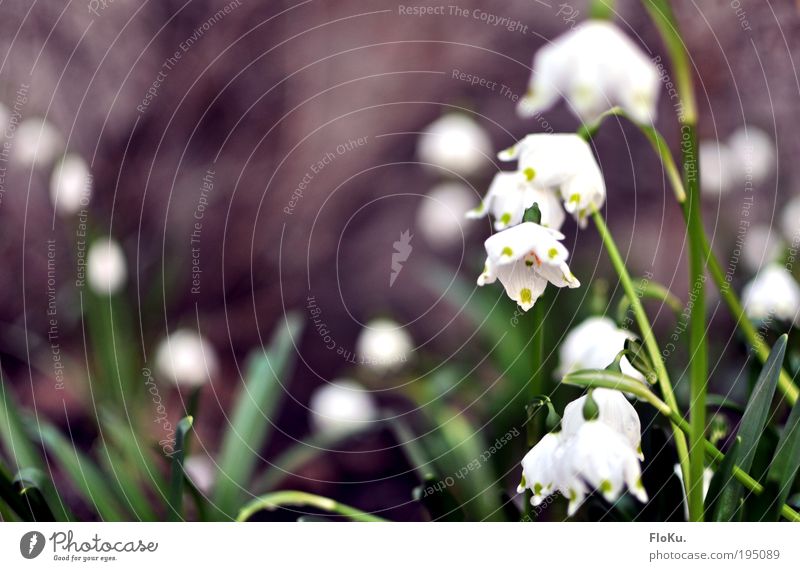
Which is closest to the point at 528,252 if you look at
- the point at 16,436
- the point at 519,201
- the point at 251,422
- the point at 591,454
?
the point at 519,201

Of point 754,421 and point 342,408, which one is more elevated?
point 342,408

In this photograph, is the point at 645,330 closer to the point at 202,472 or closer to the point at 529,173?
the point at 529,173

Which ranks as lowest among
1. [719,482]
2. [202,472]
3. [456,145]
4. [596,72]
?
[719,482]

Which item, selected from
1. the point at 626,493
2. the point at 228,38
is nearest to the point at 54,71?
the point at 228,38

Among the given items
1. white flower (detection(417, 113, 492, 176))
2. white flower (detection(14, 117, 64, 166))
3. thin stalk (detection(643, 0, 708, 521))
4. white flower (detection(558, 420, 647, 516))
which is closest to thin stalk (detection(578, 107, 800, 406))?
thin stalk (detection(643, 0, 708, 521))

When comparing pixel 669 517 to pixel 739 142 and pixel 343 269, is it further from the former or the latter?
pixel 343 269

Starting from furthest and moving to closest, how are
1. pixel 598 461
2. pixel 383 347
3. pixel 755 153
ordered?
1. pixel 383 347
2. pixel 755 153
3. pixel 598 461

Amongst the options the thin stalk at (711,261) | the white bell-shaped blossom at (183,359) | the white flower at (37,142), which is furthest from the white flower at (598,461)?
the white flower at (37,142)
